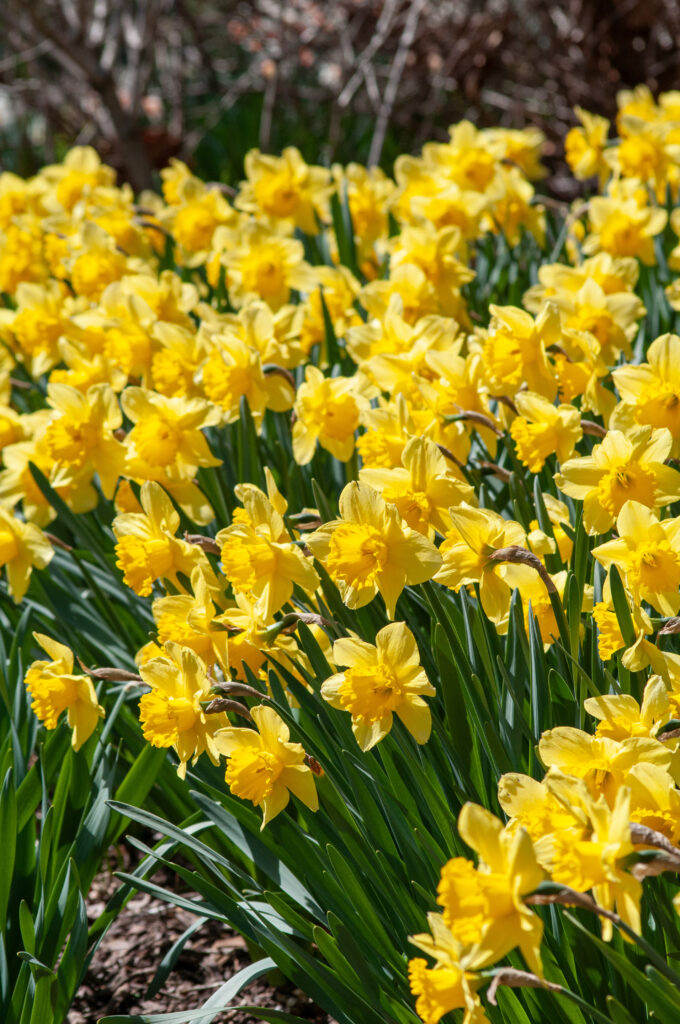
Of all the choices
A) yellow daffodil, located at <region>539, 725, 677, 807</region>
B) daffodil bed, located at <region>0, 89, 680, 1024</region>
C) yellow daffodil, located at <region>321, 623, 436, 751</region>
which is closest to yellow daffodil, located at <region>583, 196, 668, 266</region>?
daffodil bed, located at <region>0, 89, 680, 1024</region>

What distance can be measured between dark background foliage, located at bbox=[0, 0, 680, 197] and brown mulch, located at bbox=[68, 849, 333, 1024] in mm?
3512

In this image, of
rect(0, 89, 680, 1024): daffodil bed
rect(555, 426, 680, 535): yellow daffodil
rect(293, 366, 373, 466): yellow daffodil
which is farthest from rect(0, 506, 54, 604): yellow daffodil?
rect(555, 426, 680, 535): yellow daffodil

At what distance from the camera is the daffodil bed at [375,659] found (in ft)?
3.61

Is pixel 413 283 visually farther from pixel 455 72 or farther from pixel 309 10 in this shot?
pixel 309 10

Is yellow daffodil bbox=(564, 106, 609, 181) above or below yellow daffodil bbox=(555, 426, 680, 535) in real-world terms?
above

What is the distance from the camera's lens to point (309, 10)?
5.95 meters

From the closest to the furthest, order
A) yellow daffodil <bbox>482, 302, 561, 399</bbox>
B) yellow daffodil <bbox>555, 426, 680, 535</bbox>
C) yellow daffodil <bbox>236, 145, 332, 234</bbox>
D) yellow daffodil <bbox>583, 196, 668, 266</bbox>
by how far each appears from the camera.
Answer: yellow daffodil <bbox>555, 426, 680, 535</bbox> < yellow daffodil <bbox>482, 302, 561, 399</bbox> < yellow daffodil <bbox>583, 196, 668, 266</bbox> < yellow daffodil <bbox>236, 145, 332, 234</bbox>

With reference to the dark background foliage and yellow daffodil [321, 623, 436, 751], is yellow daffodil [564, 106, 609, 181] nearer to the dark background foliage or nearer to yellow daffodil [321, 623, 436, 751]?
the dark background foliage

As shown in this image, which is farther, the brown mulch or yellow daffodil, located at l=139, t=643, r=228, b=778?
the brown mulch

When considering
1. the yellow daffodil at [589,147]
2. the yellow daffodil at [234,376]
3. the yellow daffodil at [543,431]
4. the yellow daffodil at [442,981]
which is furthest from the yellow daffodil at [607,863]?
the yellow daffodil at [589,147]

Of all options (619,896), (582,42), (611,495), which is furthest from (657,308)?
(582,42)

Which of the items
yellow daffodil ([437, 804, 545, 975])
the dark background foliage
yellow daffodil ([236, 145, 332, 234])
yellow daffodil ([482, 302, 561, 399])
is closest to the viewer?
yellow daffodil ([437, 804, 545, 975])

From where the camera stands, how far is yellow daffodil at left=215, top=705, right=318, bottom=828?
1.33 meters

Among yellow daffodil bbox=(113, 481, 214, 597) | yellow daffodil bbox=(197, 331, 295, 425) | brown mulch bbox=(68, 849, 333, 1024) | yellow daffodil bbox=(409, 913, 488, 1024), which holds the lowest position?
brown mulch bbox=(68, 849, 333, 1024)
